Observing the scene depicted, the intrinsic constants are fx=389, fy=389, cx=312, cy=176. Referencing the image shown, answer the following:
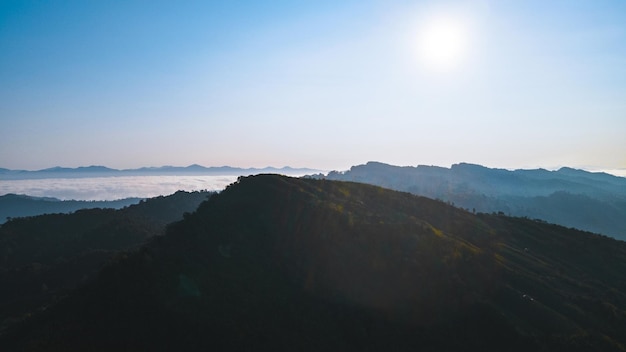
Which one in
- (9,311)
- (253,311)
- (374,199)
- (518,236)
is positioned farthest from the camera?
(518,236)

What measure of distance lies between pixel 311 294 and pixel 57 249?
81.6 m

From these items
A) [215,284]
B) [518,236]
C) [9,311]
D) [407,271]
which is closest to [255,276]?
[215,284]

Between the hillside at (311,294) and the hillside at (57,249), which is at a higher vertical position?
the hillside at (311,294)

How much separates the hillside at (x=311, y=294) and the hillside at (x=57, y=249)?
1758cm

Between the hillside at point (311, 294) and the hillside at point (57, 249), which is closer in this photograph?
the hillside at point (311, 294)

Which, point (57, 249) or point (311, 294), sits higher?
point (311, 294)

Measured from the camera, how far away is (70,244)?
306ft

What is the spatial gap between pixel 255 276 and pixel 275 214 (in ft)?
42.8

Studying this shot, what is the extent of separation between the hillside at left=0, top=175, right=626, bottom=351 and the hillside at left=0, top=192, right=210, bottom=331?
57.7 feet

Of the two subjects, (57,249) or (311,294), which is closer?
(311,294)

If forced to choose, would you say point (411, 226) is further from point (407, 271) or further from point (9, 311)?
point (9, 311)

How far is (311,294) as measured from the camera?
121 ft

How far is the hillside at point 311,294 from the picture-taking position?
93.0 feet

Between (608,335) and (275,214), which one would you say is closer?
(608,335)
